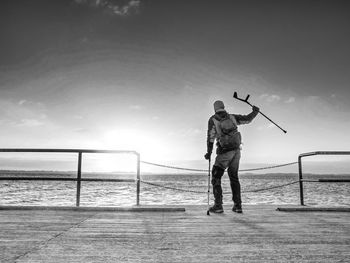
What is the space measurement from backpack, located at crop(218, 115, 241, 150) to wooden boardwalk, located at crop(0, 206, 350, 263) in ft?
4.83

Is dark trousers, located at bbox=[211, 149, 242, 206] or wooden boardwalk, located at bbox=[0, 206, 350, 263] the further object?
dark trousers, located at bbox=[211, 149, 242, 206]

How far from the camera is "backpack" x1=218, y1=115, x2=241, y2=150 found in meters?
5.43

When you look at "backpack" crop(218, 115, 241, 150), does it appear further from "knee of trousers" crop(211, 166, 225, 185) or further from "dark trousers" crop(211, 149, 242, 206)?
"knee of trousers" crop(211, 166, 225, 185)

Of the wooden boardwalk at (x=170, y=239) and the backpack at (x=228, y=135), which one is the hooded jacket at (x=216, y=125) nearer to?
the backpack at (x=228, y=135)

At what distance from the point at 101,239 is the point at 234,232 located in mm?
1420

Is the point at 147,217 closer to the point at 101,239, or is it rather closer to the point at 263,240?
the point at 101,239

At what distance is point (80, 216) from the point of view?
176 inches

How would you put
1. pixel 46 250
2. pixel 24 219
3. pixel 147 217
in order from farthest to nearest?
pixel 147 217 < pixel 24 219 < pixel 46 250

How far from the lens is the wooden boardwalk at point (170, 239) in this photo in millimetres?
2295

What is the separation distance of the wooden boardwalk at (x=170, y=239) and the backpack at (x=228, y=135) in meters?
1.47

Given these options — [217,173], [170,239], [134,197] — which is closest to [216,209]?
[217,173]

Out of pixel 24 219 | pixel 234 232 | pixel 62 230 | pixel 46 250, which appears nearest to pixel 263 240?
pixel 234 232

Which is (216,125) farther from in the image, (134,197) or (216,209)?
(134,197)

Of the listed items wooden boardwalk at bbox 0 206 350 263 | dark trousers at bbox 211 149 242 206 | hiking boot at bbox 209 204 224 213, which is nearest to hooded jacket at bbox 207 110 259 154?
dark trousers at bbox 211 149 242 206
